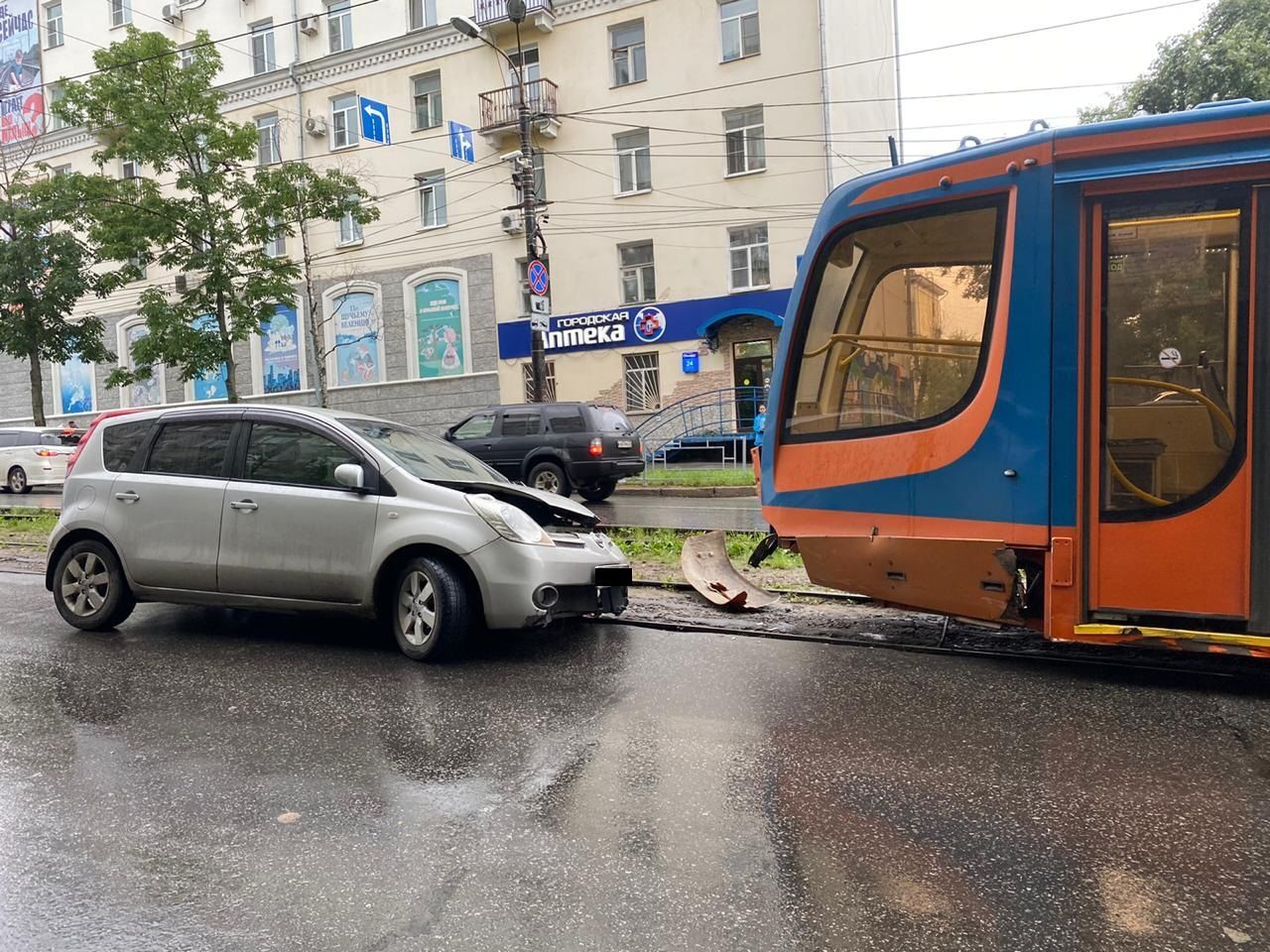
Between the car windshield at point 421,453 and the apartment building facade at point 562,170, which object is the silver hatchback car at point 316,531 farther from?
the apartment building facade at point 562,170

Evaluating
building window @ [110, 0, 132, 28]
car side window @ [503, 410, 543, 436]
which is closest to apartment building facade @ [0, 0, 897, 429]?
building window @ [110, 0, 132, 28]

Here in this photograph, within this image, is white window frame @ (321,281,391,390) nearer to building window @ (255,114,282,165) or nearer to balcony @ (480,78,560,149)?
building window @ (255,114,282,165)

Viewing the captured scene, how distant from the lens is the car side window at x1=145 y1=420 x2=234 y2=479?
6297 millimetres

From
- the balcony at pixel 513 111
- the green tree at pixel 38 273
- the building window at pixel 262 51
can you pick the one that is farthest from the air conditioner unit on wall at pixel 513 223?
the building window at pixel 262 51

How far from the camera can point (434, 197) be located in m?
28.3

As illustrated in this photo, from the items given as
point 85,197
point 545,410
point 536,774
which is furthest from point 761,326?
point 536,774

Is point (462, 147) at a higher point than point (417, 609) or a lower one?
higher

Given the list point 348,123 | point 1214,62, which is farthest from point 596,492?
point 1214,62

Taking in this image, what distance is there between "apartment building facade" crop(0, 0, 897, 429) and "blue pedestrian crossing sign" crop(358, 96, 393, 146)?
0.57 feet

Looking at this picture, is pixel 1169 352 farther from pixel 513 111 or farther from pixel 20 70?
pixel 20 70

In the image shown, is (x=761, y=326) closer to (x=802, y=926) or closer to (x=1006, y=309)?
(x=1006, y=309)

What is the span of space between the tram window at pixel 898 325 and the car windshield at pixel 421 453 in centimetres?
230

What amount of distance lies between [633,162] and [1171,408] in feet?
74.5

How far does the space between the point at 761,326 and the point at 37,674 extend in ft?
66.8
